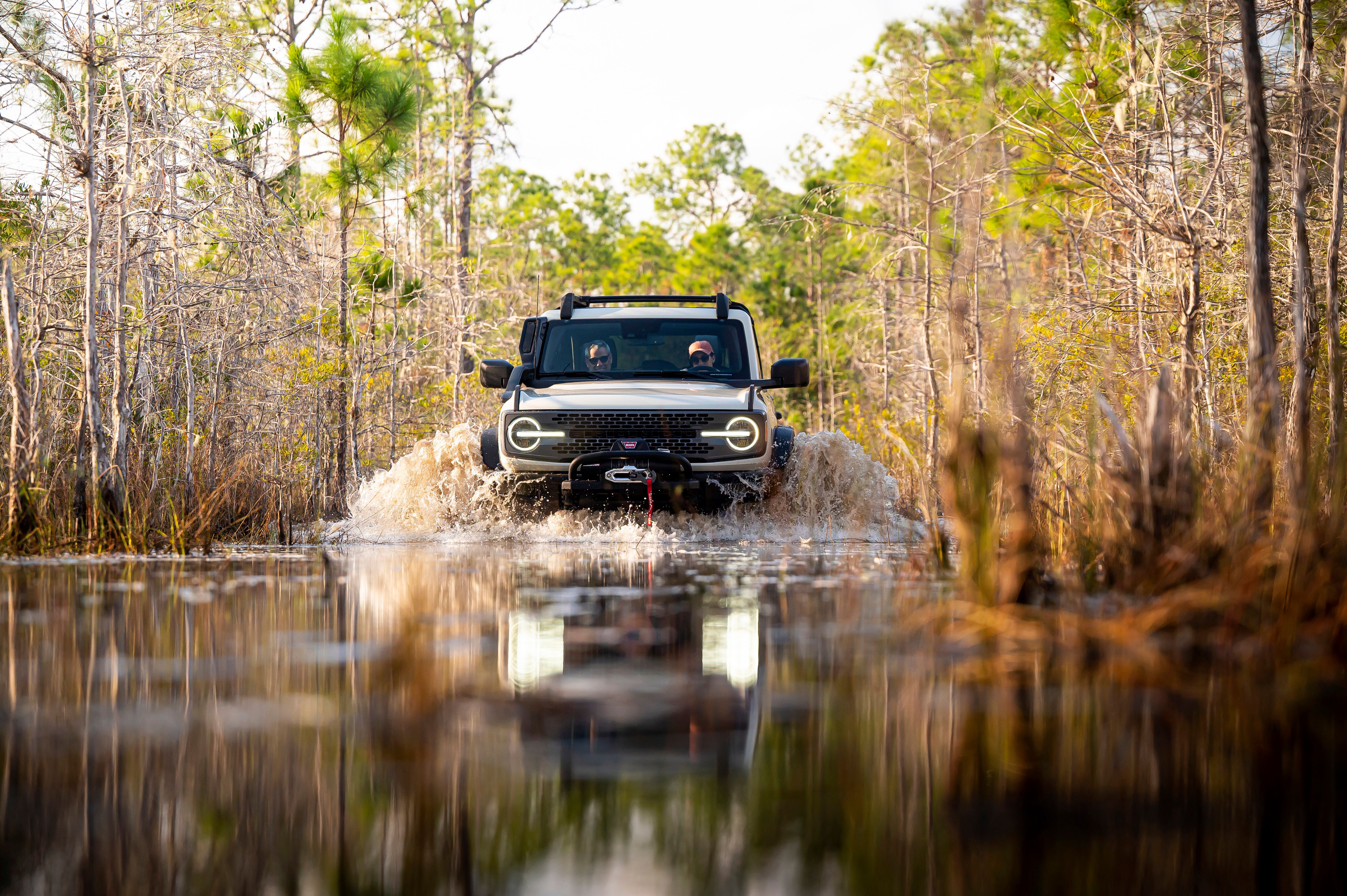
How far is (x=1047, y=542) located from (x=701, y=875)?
4840 mm

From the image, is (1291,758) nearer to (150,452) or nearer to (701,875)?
(701,875)

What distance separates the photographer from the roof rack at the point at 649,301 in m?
12.1

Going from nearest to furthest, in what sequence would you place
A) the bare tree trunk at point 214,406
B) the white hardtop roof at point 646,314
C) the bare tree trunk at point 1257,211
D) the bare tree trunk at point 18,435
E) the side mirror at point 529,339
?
the bare tree trunk at point 1257,211
the bare tree trunk at point 18,435
the bare tree trunk at point 214,406
the side mirror at point 529,339
the white hardtop roof at point 646,314

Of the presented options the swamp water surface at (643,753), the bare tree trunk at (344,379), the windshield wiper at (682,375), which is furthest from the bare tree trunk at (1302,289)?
the bare tree trunk at (344,379)

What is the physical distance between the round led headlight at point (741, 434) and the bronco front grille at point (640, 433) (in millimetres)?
29

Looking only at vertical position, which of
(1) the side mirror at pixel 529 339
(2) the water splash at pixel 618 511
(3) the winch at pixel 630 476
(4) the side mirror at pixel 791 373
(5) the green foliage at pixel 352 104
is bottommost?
(2) the water splash at pixel 618 511

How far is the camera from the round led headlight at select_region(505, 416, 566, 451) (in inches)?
410

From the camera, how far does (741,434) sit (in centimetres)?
1041

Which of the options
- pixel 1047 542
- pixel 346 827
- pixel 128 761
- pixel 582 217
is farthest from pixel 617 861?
pixel 582 217

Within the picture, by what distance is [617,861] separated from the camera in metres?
2.42

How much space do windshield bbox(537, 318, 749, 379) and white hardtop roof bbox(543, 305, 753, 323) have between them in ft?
0.12

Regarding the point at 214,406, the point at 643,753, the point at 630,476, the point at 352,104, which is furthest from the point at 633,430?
the point at 352,104

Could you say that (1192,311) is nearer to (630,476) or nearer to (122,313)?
(630,476)

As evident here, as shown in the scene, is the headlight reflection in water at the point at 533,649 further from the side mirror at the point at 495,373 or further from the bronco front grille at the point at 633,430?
the side mirror at the point at 495,373
